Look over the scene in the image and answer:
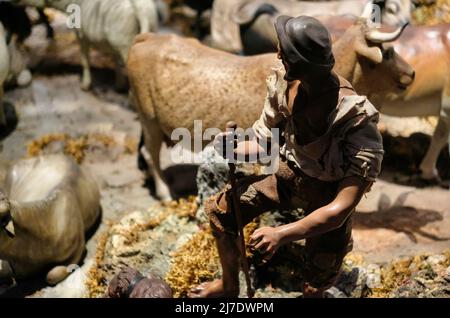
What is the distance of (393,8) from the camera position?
5.59 metres

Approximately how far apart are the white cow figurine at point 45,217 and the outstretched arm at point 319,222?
190 centimetres

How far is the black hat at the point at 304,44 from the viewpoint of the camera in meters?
2.36

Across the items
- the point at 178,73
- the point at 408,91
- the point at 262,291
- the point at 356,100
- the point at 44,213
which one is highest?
the point at 356,100

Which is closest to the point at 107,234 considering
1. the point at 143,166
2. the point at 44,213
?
the point at 44,213

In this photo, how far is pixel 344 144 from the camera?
2580 millimetres

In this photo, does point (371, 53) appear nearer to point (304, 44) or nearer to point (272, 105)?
point (272, 105)

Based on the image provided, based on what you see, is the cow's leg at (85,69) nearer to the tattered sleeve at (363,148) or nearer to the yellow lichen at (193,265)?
the yellow lichen at (193,265)

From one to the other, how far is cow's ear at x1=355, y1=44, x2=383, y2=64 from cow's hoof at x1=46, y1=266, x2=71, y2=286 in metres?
2.40

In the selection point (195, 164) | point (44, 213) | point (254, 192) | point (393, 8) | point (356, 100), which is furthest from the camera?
point (393, 8)

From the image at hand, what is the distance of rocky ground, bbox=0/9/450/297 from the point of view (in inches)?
147

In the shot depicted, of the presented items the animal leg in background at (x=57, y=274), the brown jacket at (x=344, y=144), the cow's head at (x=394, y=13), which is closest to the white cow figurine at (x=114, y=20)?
the cow's head at (x=394, y=13)

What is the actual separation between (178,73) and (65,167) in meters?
1.12
